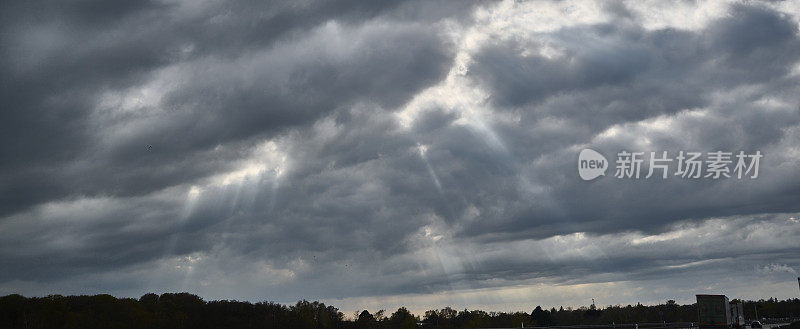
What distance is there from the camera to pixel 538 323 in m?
191

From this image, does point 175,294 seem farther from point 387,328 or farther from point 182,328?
point 387,328

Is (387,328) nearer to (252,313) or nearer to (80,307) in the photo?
(252,313)

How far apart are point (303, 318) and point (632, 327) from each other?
95.7 meters

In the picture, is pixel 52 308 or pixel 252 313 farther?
pixel 252 313

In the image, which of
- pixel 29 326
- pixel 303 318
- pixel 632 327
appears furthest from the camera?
pixel 303 318

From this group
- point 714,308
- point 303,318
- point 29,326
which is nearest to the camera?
point 714,308

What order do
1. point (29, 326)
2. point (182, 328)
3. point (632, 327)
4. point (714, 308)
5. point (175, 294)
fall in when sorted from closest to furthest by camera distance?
point (714, 308), point (632, 327), point (29, 326), point (182, 328), point (175, 294)

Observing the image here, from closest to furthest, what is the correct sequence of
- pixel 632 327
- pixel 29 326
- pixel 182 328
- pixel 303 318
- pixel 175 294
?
1. pixel 632 327
2. pixel 29 326
3. pixel 182 328
4. pixel 303 318
5. pixel 175 294

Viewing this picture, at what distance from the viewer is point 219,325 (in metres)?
182

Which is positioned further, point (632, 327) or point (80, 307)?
point (80, 307)

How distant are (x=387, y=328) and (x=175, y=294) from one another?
63.0 m

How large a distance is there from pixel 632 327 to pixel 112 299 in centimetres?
13085

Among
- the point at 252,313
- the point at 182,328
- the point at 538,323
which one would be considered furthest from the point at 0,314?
the point at 538,323

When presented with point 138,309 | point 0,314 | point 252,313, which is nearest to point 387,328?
point 252,313
